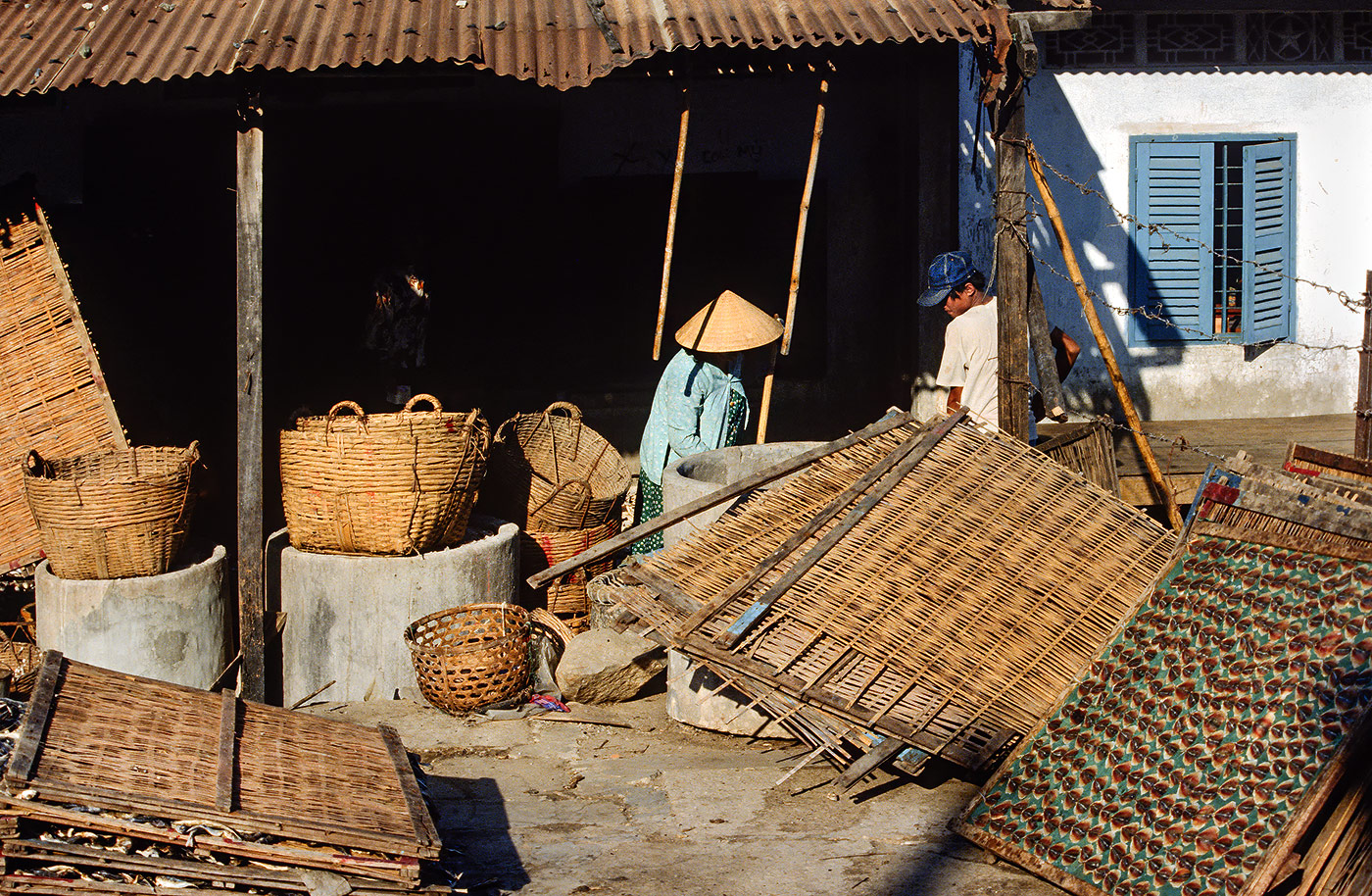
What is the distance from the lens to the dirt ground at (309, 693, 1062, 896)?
14.8 feet

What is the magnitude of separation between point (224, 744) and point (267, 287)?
216 inches

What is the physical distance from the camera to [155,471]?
725 cm

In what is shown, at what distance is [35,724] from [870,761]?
2.90 m

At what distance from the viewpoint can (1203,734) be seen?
4289mm

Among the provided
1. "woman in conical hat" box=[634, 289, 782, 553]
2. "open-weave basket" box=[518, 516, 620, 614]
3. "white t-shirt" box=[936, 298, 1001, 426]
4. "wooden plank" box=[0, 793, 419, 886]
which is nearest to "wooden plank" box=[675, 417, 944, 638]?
"white t-shirt" box=[936, 298, 1001, 426]

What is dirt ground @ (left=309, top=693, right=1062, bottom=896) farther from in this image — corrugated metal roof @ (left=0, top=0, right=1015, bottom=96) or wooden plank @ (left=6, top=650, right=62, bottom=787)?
corrugated metal roof @ (left=0, top=0, right=1015, bottom=96)

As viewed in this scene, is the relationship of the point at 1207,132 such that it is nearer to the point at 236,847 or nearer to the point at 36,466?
the point at 36,466

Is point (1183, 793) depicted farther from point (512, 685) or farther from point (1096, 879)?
point (512, 685)

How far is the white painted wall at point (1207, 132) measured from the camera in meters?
10.2

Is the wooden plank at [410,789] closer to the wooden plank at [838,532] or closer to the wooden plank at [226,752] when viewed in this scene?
the wooden plank at [226,752]

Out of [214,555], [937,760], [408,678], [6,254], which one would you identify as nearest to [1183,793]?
[937,760]

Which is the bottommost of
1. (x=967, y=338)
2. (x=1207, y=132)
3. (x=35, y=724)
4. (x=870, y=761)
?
(x=870, y=761)

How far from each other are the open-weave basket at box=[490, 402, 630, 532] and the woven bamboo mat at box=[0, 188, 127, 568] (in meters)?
2.27

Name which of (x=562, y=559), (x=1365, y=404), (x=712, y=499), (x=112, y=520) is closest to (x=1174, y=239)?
(x=1365, y=404)
